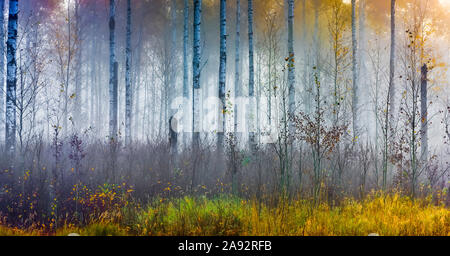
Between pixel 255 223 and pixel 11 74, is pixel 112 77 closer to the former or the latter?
pixel 11 74

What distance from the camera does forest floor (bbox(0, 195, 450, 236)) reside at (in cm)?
469

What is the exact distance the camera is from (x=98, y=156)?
10.7 m

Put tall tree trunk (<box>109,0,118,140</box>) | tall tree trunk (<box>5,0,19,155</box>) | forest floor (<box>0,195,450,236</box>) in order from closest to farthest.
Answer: forest floor (<box>0,195,450,236</box>) → tall tree trunk (<box>5,0,19,155</box>) → tall tree trunk (<box>109,0,118,140</box>)

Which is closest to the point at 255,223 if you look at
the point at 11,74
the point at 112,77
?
the point at 11,74

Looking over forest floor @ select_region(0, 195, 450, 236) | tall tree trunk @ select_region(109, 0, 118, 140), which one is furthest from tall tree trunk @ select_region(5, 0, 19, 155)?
forest floor @ select_region(0, 195, 450, 236)

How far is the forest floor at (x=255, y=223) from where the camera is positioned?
15.4ft

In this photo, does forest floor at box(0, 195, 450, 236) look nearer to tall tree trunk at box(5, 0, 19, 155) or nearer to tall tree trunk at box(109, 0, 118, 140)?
tall tree trunk at box(5, 0, 19, 155)

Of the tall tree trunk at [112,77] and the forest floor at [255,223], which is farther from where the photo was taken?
the tall tree trunk at [112,77]

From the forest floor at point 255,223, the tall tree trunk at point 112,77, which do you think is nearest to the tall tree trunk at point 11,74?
the tall tree trunk at point 112,77

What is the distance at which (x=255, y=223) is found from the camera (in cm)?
473

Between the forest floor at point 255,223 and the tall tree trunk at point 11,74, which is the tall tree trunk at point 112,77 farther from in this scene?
the forest floor at point 255,223
